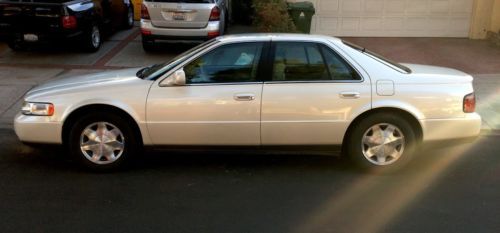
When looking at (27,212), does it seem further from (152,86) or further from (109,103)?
(152,86)

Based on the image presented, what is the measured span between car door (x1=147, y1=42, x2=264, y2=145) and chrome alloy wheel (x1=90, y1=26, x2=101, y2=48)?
7.14 m

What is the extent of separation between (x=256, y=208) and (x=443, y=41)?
10.4m

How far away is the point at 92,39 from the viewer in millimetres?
12031

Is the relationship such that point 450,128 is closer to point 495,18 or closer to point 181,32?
point 181,32

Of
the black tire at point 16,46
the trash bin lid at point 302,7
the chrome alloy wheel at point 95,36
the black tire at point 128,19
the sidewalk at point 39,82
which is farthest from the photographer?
the black tire at point 128,19

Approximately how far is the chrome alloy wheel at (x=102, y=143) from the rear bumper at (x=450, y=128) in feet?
9.94

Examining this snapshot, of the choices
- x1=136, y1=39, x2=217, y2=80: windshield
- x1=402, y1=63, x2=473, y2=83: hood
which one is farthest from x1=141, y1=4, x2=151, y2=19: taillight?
x1=402, y1=63, x2=473, y2=83: hood

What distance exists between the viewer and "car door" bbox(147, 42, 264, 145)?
5.43 m

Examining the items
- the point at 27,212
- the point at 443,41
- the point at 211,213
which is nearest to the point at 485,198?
the point at 211,213

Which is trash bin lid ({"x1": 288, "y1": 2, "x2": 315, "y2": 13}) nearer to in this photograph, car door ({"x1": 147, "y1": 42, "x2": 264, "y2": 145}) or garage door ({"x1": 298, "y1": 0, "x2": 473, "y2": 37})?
A: garage door ({"x1": 298, "y1": 0, "x2": 473, "y2": 37})

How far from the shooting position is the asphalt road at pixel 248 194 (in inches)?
177

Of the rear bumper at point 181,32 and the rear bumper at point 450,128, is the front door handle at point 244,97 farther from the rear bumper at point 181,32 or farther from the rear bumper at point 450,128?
the rear bumper at point 181,32

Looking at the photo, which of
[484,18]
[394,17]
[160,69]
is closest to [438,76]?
[160,69]

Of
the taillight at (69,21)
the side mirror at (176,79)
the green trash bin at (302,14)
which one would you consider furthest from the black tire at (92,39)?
the side mirror at (176,79)
